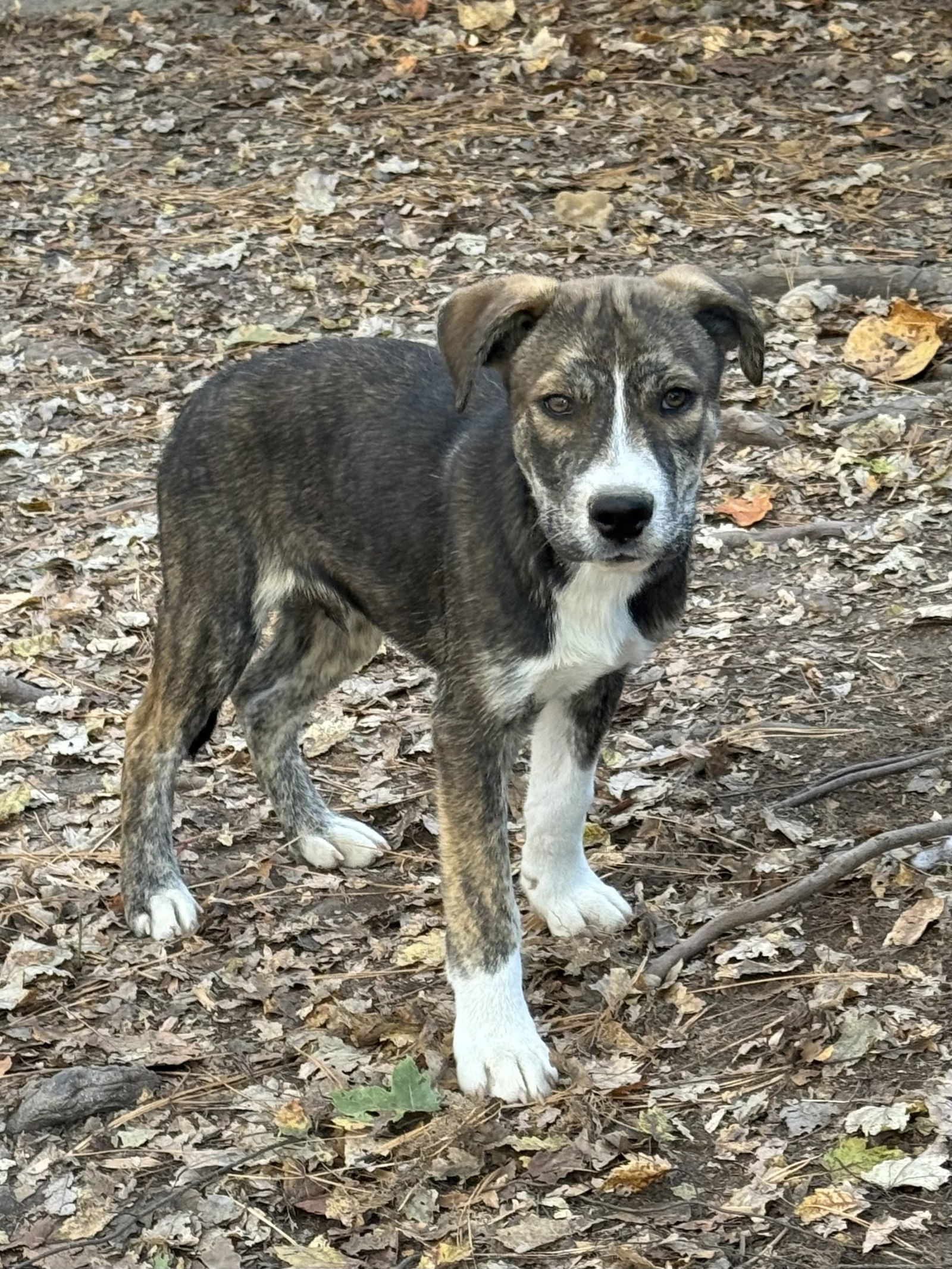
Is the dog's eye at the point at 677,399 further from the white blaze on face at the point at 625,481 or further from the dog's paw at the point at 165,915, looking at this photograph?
the dog's paw at the point at 165,915

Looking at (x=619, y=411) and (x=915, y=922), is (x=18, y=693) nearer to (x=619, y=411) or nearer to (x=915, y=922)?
(x=619, y=411)

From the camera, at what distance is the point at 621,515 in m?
3.87

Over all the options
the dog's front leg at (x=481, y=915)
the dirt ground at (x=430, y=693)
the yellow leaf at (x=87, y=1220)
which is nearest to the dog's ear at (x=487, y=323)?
the dog's front leg at (x=481, y=915)

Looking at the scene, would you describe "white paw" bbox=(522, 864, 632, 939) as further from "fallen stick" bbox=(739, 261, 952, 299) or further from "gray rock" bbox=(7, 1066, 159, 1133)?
"fallen stick" bbox=(739, 261, 952, 299)

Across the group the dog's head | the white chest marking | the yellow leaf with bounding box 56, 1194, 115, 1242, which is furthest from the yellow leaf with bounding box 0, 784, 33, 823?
the dog's head

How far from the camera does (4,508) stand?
26.8 feet

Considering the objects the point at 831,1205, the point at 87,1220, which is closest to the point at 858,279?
the point at 831,1205

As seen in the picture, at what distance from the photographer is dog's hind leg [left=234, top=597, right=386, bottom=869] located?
18.4 feet

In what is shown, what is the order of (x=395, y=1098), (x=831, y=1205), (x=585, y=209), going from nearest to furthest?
1. (x=831, y=1205)
2. (x=395, y=1098)
3. (x=585, y=209)

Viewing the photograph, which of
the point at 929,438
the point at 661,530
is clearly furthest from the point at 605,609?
the point at 929,438

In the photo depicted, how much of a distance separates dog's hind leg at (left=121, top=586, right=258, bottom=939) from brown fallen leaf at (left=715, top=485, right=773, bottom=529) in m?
2.68

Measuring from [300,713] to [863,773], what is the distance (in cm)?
191

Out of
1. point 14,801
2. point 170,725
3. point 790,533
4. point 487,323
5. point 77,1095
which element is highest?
point 487,323

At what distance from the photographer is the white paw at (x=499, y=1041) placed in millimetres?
4258
